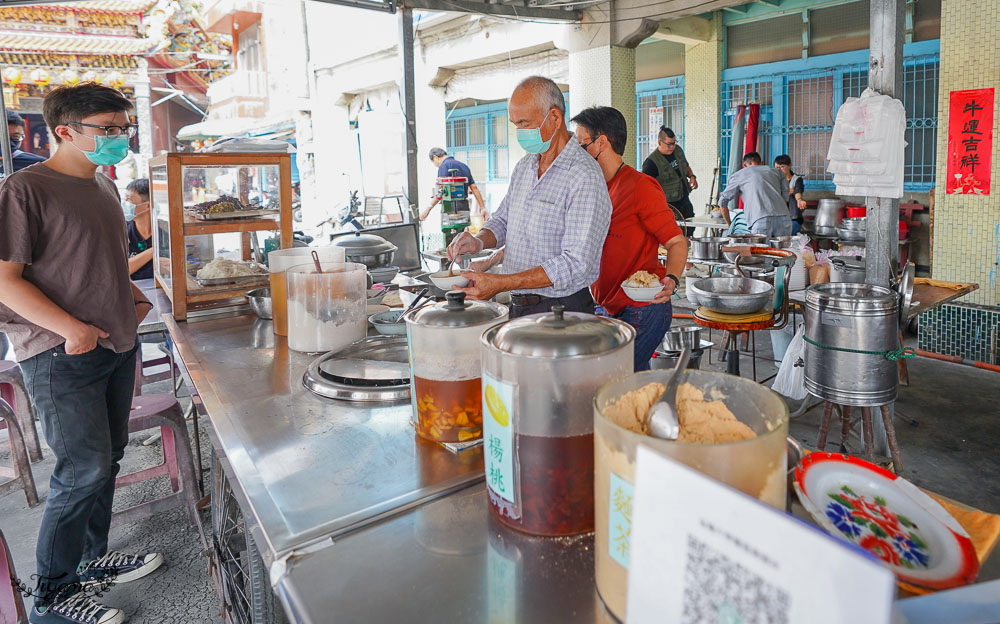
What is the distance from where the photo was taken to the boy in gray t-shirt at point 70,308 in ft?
6.87

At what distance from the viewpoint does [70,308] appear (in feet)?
7.28

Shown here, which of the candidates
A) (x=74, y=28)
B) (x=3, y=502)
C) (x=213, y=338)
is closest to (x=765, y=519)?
(x=213, y=338)

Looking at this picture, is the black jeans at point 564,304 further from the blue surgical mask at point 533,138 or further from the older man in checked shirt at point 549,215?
the blue surgical mask at point 533,138

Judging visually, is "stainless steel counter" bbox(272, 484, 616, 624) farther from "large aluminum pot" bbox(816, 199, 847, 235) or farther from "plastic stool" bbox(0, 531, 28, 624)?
"large aluminum pot" bbox(816, 199, 847, 235)

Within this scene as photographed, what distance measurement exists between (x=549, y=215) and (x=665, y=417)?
1490 mm

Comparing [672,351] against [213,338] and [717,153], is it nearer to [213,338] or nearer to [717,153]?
[213,338]

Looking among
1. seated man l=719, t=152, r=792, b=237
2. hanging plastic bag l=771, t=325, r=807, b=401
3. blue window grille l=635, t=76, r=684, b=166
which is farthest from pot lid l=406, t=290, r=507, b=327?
blue window grille l=635, t=76, r=684, b=166

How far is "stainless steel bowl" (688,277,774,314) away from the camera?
371cm

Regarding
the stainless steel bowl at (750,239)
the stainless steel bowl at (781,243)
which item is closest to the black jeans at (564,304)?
the stainless steel bowl at (781,243)

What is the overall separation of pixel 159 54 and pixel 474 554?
56.7 ft

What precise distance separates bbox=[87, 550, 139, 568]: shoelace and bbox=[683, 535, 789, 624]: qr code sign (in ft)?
8.98

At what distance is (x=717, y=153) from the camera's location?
370 inches

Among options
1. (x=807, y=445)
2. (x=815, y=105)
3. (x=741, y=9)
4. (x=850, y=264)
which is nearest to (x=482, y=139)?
(x=741, y=9)

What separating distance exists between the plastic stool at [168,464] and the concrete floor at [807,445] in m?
0.12
